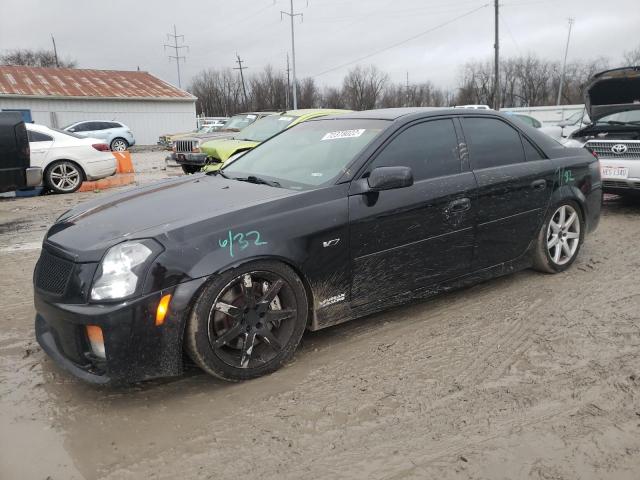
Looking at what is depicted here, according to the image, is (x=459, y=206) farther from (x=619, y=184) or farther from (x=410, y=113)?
(x=619, y=184)

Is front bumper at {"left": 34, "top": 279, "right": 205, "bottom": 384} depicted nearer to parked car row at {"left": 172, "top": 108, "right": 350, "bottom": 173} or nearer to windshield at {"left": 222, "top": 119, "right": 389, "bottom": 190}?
windshield at {"left": 222, "top": 119, "right": 389, "bottom": 190}

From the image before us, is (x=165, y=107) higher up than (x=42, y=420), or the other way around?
(x=165, y=107)

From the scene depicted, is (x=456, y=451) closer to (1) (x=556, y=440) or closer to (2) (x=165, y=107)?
(1) (x=556, y=440)

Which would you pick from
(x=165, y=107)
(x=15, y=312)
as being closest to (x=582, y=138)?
(x=15, y=312)

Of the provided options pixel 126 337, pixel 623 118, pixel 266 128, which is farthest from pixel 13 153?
pixel 623 118

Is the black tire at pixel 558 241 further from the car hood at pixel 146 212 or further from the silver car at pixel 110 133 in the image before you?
the silver car at pixel 110 133

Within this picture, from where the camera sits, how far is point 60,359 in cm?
279

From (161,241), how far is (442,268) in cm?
204

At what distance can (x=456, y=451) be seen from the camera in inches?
92.8

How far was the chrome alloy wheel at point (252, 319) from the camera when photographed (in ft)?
9.30

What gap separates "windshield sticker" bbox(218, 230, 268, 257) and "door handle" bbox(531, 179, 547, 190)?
2.57 m

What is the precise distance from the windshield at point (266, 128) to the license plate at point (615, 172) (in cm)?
545

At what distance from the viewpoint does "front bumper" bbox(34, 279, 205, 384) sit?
2.56m

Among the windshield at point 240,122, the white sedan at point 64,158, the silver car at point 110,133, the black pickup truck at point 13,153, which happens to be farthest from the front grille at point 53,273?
the silver car at point 110,133
